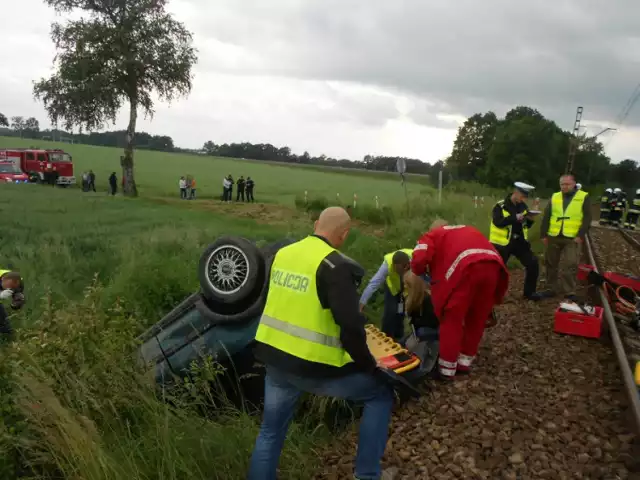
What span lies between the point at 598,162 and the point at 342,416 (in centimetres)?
7730

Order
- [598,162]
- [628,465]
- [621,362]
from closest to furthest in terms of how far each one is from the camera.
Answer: [628,465] < [621,362] < [598,162]

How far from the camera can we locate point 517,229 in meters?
7.25

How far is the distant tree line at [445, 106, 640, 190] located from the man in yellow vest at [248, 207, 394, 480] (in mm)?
51373

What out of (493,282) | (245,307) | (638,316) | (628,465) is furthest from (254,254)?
(638,316)

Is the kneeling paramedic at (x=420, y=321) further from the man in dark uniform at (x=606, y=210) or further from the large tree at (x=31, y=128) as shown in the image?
the large tree at (x=31, y=128)

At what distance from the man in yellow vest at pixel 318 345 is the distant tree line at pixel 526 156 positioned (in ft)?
169

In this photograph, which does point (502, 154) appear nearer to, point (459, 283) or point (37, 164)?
point (37, 164)

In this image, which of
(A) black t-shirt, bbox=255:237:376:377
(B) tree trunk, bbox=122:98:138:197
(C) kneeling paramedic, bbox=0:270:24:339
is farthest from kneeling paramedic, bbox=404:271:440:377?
(B) tree trunk, bbox=122:98:138:197

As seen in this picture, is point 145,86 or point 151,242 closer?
point 151,242

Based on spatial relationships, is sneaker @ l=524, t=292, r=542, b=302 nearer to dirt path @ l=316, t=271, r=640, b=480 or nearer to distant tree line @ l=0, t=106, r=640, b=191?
dirt path @ l=316, t=271, r=640, b=480

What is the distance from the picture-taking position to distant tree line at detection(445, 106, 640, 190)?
192 ft

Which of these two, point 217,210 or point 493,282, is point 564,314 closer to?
point 493,282

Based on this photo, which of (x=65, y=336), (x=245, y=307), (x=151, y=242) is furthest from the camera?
(x=151, y=242)

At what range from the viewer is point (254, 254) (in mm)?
4340
